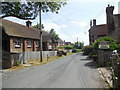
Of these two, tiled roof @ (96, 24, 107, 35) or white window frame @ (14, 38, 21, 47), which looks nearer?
white window frame @ (14, 38, 21, 47)

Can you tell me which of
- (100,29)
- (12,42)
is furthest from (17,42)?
(100,29)

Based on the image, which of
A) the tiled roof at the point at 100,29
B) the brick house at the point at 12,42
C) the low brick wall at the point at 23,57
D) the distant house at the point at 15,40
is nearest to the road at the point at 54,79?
the brick house at the point at 12,42

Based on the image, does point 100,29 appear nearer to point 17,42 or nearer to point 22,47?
point 22,47

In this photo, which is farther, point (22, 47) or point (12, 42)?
point (22, 47)

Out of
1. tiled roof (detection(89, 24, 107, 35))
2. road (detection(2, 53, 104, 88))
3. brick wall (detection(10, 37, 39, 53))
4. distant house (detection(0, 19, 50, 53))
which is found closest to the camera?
road (detection(2, 53, 104, 88))

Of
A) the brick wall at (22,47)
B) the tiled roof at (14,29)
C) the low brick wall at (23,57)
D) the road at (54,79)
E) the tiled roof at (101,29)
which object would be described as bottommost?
the road at (54,79)

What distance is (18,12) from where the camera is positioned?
15.1 m

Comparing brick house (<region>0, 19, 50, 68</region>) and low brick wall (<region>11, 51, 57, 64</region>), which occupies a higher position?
brick house (<region>0, 19, 50, 68</region>)

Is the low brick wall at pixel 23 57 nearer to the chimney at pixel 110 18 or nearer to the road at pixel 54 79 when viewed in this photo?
the road at pixel 54 79

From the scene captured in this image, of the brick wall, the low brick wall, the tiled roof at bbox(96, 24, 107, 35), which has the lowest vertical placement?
the low brick wall

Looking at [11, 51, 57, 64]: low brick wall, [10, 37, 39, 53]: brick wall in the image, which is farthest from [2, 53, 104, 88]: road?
[10, 37, 39, 53]: brick wall

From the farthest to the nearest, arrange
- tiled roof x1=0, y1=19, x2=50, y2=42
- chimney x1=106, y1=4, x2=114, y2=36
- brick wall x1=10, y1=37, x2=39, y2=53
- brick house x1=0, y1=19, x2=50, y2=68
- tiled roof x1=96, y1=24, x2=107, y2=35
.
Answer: tiled roof x1=96, y1=24, x2=107, y2=35
chimney x1=106, y1=4, x2=114, y2=36
brick wall x1=10, y1=37, x2=39, y2=53
tiled roof x1=0, y1=19, x2=50, y2=42
brick house x1=0, y1=19, x2=50, y2=68

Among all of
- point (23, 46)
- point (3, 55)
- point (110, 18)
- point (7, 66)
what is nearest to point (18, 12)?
point (3, 55)

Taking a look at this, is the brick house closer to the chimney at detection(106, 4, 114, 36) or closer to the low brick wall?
the low brick wall
